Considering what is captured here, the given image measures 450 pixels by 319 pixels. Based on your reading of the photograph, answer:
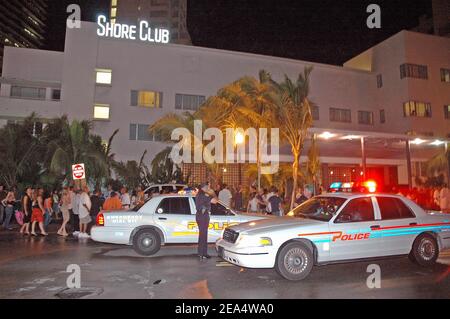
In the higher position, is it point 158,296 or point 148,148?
point 148,148

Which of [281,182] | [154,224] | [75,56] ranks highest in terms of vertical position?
[75,56]

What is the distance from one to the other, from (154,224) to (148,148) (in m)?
18.2

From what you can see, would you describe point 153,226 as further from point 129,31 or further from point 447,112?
point 447,112

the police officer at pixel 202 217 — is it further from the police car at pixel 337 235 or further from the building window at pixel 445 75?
the building window at pixel 445 75

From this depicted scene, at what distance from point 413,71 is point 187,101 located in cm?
1998

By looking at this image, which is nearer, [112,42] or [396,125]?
[112,42]

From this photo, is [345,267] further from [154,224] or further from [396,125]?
[396,125]

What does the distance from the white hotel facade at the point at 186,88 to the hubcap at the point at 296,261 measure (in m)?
15.5

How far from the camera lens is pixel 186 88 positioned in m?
28.0

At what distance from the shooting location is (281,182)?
2114cm

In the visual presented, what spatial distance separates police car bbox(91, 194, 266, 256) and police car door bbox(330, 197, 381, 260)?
252 centimetres

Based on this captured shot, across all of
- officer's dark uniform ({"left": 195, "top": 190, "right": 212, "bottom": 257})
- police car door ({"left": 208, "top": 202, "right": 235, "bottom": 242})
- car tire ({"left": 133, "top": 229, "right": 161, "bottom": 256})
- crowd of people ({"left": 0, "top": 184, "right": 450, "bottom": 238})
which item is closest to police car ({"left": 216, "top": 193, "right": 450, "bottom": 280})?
officer's dark uniform ({"left": 195, "top": 190, "right": 212, "bottom": 257})
